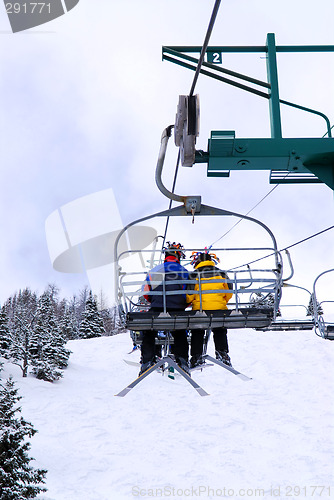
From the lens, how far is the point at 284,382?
26.0 metres

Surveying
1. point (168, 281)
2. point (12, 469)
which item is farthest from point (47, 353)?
point (168, 281)

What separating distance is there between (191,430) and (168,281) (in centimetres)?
1897

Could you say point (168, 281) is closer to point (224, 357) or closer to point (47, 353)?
point (224, 357)

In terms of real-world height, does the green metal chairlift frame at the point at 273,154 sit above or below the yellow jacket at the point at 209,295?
above

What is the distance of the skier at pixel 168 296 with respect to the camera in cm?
493

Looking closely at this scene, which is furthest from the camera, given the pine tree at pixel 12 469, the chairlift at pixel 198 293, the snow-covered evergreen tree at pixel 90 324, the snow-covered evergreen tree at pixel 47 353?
the snow-covered evergreen tree at pixel 90 324

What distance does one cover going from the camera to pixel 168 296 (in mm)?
5398

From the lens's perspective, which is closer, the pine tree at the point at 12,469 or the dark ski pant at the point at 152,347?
the dark ski pant at the point at 152,347

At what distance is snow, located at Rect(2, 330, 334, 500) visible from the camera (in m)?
17.6

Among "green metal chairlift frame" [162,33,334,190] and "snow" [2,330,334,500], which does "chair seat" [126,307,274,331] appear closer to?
"green metal chairlift frame" [162,33,334,190]

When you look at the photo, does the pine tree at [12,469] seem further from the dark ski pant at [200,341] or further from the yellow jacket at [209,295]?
the yellow jacket at [209,295]

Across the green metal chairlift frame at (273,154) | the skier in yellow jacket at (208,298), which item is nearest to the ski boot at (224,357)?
the skier in yellow jacket at (208,298)

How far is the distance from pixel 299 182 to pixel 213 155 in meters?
1.62

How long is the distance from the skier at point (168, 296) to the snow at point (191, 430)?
42.6 ft
